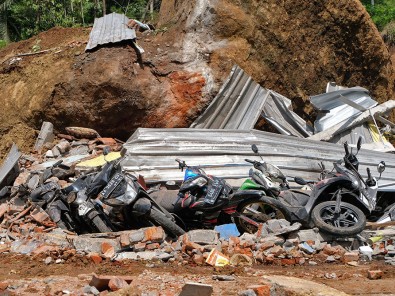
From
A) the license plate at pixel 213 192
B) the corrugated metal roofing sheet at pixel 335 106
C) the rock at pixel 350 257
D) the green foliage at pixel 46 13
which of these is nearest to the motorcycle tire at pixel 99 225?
the license plate at pixel 213 192

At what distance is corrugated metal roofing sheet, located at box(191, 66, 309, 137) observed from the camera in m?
12.1

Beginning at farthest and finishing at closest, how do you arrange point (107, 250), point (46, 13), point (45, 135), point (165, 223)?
point (46, 13) → point (45, 135) → point (165, 223) → point (107, 250)

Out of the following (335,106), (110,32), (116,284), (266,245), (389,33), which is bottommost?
(389,33)

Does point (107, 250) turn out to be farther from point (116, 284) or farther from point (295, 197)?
point (295, 197)

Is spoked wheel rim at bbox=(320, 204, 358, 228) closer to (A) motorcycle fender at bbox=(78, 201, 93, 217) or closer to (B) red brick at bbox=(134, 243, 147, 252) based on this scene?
(B) red brick at bbox=(134, 243, 147, 252)

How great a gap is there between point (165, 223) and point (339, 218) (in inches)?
76.9

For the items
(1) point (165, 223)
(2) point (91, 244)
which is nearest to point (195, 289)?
(2) point (91, 244)

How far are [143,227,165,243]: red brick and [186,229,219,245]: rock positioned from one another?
33cm

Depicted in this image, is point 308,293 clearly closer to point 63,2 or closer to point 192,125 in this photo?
point 192,125

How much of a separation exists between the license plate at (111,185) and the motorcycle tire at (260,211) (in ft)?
4.66

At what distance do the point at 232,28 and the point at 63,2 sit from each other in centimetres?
992

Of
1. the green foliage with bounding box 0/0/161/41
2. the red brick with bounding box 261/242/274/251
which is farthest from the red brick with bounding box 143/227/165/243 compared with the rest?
the green foliage with bounding box 0/0/161/41

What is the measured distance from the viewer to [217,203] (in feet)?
27.9

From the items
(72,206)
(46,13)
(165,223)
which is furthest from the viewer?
(46,13)
